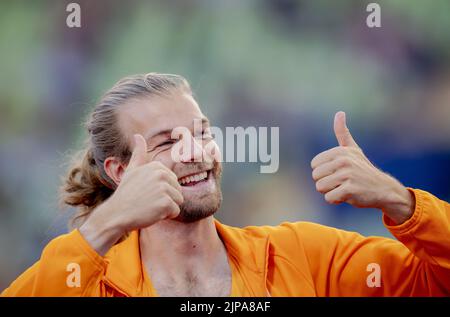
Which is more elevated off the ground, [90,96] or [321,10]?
[321,10]

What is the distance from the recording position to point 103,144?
1.93m

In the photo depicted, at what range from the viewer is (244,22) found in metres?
2.13

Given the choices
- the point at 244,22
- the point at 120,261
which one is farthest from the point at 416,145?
the point at 120,261

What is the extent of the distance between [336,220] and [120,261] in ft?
2.98

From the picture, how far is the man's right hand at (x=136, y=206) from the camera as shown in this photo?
1.48 meters

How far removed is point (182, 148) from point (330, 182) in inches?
20.1

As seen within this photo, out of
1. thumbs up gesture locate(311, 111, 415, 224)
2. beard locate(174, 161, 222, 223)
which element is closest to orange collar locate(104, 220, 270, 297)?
beard locate(174, 161, 222, 223)

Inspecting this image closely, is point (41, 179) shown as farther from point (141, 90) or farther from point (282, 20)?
point (282, 20)

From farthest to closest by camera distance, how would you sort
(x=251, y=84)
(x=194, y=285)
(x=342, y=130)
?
(x=251, y=84), (x=194, y=285), (x=342, y=130)

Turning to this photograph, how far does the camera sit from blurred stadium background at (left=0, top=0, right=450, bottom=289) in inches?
83.7

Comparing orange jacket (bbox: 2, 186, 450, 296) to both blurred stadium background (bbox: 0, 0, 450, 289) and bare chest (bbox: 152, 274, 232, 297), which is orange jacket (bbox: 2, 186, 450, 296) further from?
blurred stadium background (bbox: 0, 0, 450, 289)

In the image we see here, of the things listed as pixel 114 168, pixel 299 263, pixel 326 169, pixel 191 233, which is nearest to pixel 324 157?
pixel 326 169

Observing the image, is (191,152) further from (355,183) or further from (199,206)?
(355,183)

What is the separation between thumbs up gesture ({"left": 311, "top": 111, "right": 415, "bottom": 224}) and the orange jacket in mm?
44
